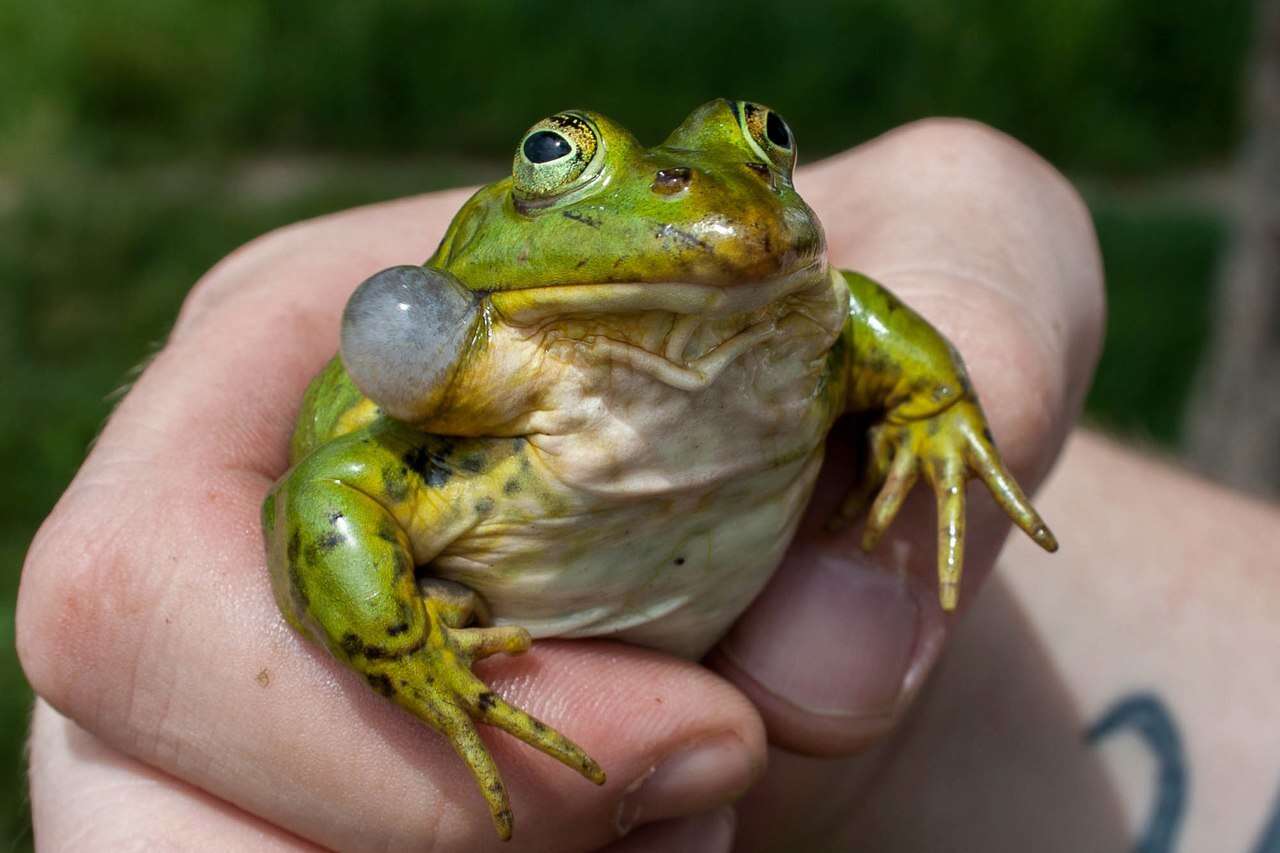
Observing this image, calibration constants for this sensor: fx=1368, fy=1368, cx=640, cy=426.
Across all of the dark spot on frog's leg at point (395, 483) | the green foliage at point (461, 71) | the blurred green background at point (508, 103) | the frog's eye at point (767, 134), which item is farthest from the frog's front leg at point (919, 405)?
the green foliage at point (461, 71)

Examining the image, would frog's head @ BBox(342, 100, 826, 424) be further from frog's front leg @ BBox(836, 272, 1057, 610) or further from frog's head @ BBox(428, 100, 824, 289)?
frog's front leg @ BBox(836, 272, 1057, 610)

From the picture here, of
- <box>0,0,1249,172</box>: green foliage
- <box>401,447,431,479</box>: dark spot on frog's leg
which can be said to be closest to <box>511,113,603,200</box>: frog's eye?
<box>401,447,431,479</box>: dark spot on frog's leg

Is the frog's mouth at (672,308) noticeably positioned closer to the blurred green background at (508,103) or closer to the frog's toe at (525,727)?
the frog's toe at (525,727)

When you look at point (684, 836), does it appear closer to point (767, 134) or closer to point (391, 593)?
point (391, 593)

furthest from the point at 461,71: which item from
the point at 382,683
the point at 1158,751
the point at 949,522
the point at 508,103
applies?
the point at 382,683

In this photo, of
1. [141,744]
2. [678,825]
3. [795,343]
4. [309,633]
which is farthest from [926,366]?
[141,744]
